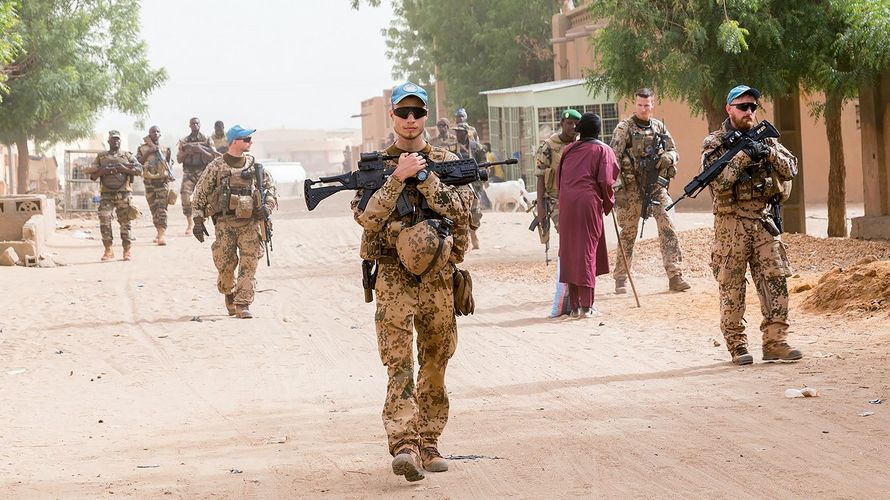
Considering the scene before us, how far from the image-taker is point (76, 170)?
36.7 m

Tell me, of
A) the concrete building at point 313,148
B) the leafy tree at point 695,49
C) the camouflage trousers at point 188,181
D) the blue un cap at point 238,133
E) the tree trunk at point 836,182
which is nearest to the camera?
the blue un cap at point 238,133

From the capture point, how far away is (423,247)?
19.7ft

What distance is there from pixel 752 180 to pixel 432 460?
138 inches

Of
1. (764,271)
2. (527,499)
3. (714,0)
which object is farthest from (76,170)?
(527,499)

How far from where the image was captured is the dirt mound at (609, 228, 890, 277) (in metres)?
15.3

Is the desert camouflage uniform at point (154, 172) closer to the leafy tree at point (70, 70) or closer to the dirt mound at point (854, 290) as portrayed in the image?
the leafy tree at point (70, 70)

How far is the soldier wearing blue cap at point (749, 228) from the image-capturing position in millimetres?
8688

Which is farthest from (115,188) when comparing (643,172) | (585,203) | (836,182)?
(836,182)

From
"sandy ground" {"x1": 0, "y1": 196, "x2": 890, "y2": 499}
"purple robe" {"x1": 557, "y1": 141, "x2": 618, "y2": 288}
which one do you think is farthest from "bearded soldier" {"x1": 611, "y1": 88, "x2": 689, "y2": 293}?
"purple robe" {"x1": 557, "y1": 141, "x2": 618, "y2": 288}

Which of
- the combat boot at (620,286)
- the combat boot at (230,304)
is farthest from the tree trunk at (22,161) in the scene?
the combat boot at (620,286)

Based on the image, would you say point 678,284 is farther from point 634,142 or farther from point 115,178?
point 115,178

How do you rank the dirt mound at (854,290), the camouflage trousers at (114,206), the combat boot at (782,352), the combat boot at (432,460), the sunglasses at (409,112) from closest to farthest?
the sunglasses at (409,112)
the combat boot at (432,460)
the combat boot at (782,352)
the dirt mound at (854,290)
the camouflage trousers at (114,206)

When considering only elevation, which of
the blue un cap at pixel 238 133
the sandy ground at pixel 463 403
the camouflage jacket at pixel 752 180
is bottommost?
the sandy ground at pixel 463 403

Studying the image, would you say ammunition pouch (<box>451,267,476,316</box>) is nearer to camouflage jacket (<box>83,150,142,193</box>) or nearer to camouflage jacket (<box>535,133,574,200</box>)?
camouflage jacket (<box>535,133,574,200</box>)
